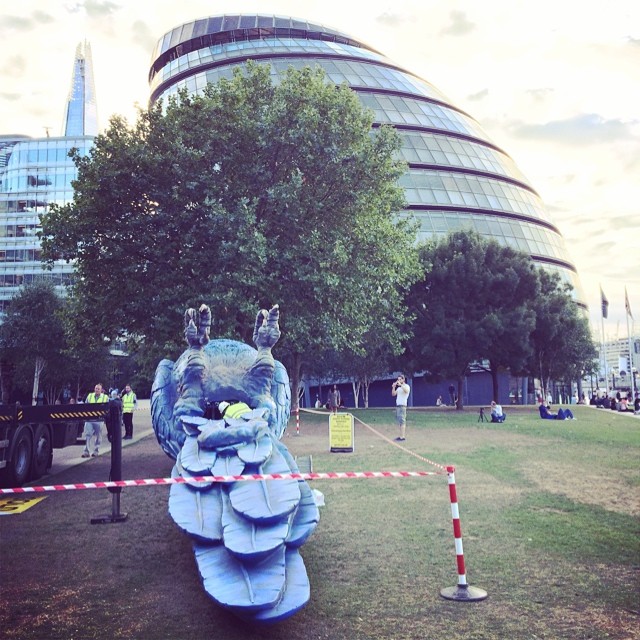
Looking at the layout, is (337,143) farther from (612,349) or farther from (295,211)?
(612,349)

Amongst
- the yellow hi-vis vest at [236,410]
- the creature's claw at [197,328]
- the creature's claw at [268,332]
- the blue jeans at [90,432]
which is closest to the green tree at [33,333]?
the blue jeans at [90,432]

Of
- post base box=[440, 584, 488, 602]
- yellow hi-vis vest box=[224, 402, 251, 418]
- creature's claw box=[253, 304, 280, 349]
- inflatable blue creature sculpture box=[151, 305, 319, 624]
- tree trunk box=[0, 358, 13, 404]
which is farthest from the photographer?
tree trunk box=[0, 358, 13, 404]

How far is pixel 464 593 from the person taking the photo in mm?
6543

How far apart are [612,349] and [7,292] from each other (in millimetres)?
169101

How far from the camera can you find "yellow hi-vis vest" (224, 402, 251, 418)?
28.9 feet

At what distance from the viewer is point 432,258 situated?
42938 millimetres

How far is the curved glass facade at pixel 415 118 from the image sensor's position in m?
56.2

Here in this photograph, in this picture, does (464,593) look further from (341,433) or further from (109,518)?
(341,433)

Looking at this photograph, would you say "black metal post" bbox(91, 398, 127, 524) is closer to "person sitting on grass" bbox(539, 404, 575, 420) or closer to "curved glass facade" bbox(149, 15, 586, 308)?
"person sitting on grass" bbox(539, 404, 575, 420)

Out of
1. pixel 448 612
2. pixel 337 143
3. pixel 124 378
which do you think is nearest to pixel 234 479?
pixel 448 612

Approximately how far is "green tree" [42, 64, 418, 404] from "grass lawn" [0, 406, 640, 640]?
10349 mm

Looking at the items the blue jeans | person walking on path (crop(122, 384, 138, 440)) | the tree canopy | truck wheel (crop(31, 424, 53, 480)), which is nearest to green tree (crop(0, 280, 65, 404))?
the tree canopy

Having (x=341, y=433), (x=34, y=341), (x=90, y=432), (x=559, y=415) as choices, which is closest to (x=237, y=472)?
(x=341, y=433)

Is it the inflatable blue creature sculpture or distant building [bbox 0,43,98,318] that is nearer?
the inflatable blue creature sculpture
